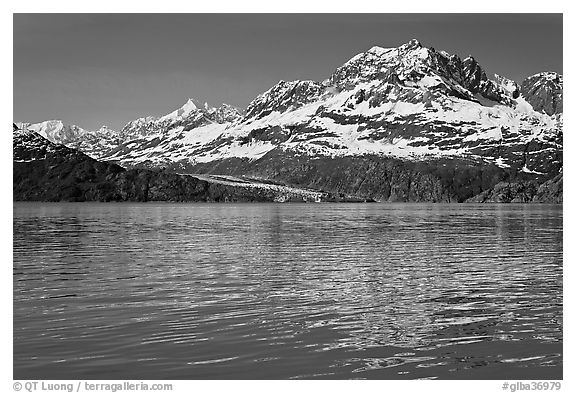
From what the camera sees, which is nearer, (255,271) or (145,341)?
(145,341)

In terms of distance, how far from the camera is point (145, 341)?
2292 cm

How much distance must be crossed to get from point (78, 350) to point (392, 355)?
10.3 metres

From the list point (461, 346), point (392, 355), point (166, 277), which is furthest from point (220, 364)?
point (166, 277)

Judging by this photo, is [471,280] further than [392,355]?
Yes

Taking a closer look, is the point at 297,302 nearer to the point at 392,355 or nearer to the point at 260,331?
the point at 260,331

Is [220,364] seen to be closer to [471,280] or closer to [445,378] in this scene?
[445,378]
